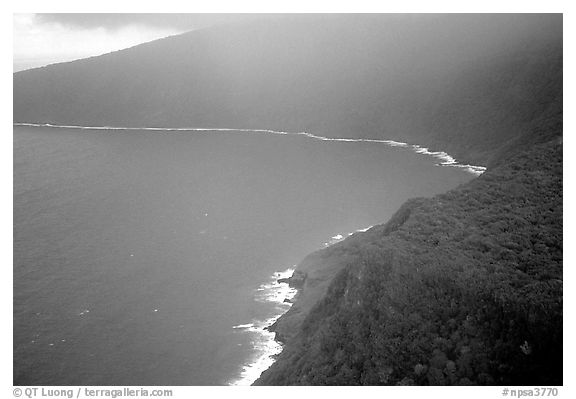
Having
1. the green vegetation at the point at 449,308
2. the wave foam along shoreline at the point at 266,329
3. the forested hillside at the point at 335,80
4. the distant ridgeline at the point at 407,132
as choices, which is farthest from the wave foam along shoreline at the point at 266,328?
the forested hillside at the point at 335,80

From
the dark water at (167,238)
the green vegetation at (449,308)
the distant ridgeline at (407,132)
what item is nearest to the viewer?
the green vegetation at (449,308)

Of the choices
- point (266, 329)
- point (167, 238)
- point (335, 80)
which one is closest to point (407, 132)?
point (335, 80)

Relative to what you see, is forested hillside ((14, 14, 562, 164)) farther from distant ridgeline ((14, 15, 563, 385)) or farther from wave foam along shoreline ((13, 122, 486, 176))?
wave foam along shoreline ((13, 122, 486, 176))

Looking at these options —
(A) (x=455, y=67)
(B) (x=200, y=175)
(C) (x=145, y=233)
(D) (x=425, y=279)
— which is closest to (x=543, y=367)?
(D) (x=425, y=279)

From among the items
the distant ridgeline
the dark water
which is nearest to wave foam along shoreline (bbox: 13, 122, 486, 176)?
A: the distant ridgeline

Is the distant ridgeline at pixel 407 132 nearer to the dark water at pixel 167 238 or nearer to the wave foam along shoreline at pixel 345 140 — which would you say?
the wave foam along shoreline at pixel 345 140

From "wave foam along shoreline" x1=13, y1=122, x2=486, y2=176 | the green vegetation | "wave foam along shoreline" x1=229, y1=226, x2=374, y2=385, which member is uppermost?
"wave foam along shoreline" x1=13, y1=122, x2=486, y2=176

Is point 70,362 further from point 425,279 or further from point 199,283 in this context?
point 425,279
